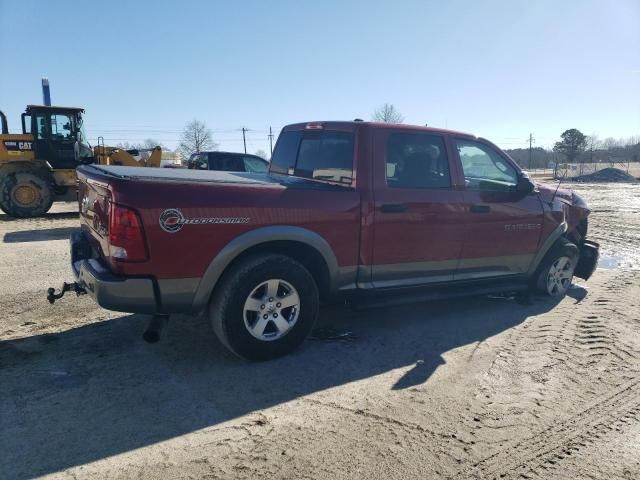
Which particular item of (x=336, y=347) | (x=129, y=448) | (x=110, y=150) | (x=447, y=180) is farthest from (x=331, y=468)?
(x=110, y=150)

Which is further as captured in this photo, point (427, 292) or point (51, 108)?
point (51, 108)

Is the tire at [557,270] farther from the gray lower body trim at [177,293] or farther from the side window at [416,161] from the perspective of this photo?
the gray lower body trim at [177,293]

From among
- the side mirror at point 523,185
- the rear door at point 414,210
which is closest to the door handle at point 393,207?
the rear door at point 414,210

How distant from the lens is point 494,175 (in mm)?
5102

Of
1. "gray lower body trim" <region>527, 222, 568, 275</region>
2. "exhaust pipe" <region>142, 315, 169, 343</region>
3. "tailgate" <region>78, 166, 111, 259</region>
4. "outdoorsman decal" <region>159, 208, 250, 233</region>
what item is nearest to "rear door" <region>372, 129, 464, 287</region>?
"gray lower body trim" <region>527, 222, 568, 275</region>

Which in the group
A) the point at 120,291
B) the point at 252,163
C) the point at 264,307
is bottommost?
the point at 264,307

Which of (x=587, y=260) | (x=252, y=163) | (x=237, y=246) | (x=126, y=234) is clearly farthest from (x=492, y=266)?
(x=252, y=163)

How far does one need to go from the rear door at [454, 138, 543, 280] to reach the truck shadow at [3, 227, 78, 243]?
26.2 ft

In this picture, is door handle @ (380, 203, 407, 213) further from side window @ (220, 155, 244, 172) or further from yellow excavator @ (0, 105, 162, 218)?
yellow excavator @ (0, 105, 162, 218)

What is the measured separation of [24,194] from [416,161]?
479 inches

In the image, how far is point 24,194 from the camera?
12797 millimetres

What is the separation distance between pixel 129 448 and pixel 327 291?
6.64 feet

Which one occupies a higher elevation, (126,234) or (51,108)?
(51,108)

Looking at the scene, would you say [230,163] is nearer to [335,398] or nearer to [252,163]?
[252,163]
